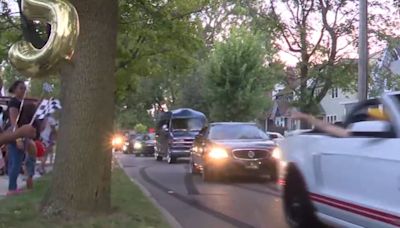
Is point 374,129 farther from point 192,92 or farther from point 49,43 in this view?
point 192,92

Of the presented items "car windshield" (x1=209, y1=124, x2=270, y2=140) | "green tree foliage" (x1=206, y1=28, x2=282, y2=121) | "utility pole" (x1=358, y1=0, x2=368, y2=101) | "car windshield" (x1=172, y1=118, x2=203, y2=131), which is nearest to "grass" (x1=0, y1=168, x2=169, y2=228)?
"car windshield" (x1=209, y1=124, x2=270, y2=140)

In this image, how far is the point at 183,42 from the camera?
17.2 m

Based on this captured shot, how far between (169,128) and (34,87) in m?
6.37

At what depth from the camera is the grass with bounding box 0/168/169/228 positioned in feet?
23.9

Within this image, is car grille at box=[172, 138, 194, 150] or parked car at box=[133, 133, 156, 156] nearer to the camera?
car grille at box=[172, 138, 194, 150]

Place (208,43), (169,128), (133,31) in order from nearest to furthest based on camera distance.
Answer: (133,31) → (169,128) → (208,43)

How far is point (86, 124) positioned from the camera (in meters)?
7.60

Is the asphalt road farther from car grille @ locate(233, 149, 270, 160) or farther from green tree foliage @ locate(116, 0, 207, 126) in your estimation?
green tree foliage @ locate(116, 0, 207, 126)

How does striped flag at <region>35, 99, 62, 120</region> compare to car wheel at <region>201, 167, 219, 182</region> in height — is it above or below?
above

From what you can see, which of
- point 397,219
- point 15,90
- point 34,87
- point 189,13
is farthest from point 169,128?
point 397,219

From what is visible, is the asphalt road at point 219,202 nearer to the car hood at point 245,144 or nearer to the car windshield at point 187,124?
the car hood at point 245,144

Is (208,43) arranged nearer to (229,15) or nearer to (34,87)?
(229,15)

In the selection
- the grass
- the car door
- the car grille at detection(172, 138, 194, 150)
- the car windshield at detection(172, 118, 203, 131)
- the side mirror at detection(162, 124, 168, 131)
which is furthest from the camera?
the side mirror at detection(162, 124, 168, 131)

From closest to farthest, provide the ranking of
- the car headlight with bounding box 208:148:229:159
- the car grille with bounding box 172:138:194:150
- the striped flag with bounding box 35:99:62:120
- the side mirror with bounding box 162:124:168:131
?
the striped flag with bounding box 35:99:62:120
the car headlight with bounding box 208:148:229:159
the car grille with bounding box 172:138:194:150
the side mirror with bounding box 162:124:168:131
